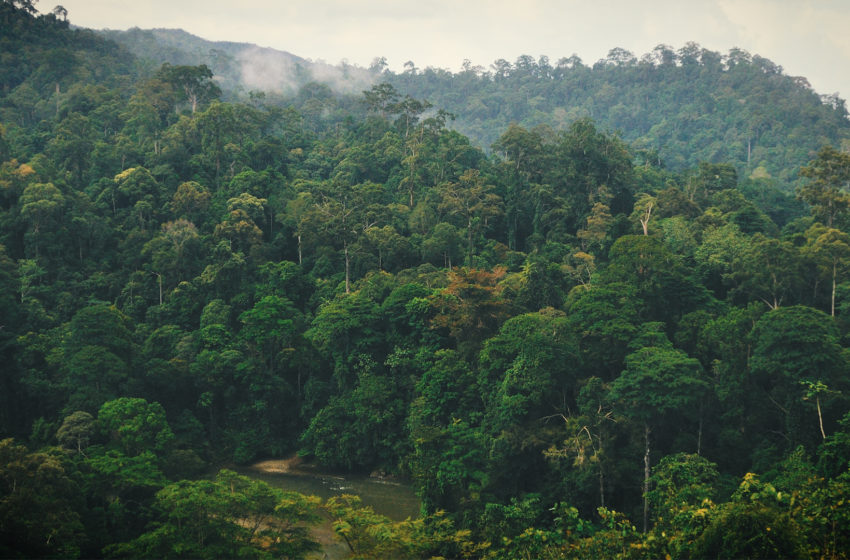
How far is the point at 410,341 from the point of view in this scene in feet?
82.2

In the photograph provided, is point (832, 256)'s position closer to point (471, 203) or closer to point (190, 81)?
point (471, 203)

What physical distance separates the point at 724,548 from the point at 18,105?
143 ft

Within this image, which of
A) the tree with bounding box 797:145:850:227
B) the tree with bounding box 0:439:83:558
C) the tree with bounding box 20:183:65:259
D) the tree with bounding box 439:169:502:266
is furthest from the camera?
the tree with bounding box 439:169:502:266

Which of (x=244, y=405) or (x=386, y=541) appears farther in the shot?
(x=244, y=405)

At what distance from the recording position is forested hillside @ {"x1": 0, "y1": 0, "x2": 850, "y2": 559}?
50.8 ft

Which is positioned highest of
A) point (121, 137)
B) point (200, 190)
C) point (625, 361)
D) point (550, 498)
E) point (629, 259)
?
point (121, 137)

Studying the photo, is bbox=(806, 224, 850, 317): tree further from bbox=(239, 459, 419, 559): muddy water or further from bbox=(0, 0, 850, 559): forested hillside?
bbox=(239, 459, 419, 559): muddy water

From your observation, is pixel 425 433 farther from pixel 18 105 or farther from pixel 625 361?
pixel 18 105

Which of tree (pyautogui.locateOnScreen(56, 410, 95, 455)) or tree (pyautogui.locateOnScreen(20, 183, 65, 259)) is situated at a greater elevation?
tree (pyautogui.locateOnScreen(20, 183, 65, 259))

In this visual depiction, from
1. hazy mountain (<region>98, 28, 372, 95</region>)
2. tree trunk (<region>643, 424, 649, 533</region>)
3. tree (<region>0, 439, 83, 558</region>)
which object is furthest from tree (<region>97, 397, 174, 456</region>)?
hazy mountain (<region>98, 28, 372, 95</region>)

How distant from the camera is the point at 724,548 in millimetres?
10398

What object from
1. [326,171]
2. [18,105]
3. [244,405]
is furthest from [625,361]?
[18,105]

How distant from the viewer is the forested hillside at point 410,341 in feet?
50.8

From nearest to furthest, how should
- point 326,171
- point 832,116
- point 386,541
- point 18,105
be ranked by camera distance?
point 386,541
point 326,171
point 18,105
point 832,116
